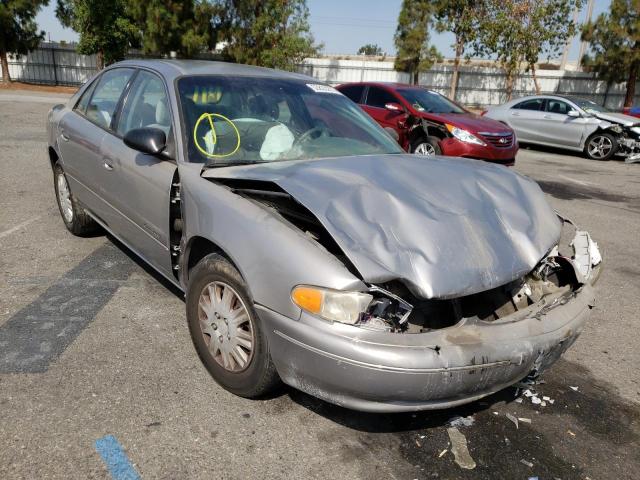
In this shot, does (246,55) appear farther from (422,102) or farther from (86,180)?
(86,180)

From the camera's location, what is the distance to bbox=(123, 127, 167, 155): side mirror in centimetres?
298

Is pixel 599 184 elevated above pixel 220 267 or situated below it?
below

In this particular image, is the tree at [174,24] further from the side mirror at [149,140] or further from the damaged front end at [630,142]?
the side mirror at [149,140]

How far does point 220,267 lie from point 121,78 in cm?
227

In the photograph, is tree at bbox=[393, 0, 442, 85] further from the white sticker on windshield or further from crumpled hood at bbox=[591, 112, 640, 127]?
the white sticker on windshield

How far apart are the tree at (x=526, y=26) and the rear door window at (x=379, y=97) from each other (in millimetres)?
14187

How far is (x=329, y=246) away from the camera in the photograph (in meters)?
2.43

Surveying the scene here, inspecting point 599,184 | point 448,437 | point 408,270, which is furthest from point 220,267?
point 599,184

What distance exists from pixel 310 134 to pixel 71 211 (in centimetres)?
259

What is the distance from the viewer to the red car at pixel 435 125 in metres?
8.77

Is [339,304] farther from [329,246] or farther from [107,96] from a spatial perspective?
[107,96]

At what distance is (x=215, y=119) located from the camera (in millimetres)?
3219

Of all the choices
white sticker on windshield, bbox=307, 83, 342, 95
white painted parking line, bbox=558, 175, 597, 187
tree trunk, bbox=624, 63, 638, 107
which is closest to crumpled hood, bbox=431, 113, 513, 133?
white painted parking line, bbox=558, 175, 597, 187

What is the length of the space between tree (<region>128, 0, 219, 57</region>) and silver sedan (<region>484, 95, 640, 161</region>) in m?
19.2
